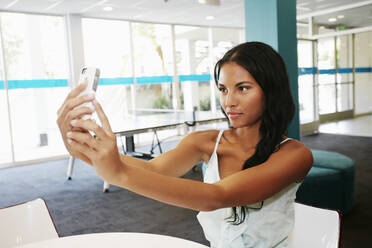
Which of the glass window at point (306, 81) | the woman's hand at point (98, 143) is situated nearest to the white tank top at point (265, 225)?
the woman's hand at point (98, 143)

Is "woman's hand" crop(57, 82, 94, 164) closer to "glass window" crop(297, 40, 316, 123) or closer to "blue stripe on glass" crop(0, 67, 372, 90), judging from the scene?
"blue stripe on glass" crop(0, 67, 372, 90)

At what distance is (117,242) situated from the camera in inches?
55.8

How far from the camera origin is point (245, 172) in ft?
3.33

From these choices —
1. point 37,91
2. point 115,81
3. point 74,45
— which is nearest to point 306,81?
point 115,81

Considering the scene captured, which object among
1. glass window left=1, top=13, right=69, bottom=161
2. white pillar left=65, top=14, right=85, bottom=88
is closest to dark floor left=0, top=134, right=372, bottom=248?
glass window left=1, top=13, right=69, bottom=161

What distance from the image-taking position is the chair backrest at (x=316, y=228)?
1.48 m

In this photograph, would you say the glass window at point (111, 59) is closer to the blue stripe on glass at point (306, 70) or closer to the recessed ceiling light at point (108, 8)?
the recessed ceiling light at point (108, 8)

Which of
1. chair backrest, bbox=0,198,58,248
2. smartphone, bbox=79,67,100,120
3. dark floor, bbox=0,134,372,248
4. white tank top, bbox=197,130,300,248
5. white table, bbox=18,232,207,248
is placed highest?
smartphone, bbox=79,67,100,120

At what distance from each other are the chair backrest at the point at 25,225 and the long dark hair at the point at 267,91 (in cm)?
119

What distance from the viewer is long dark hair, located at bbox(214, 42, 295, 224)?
43.7 inches

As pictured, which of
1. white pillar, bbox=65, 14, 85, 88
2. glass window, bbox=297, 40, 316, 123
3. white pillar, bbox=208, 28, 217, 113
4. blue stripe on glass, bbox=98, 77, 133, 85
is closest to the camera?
white pillar, bbox=65, 14, 85, 88

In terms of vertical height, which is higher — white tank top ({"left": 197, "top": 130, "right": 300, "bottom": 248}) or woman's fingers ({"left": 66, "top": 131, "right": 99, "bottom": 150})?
woman's fingers ({"left": 66, "top": 131, "right": 99, "bottom": 150})

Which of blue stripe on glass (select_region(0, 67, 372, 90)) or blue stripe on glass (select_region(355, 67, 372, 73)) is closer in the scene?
blue stripe on glass (select_region(0, 67, 372, 90))

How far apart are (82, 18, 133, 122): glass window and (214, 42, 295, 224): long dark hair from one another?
23.3 feet
